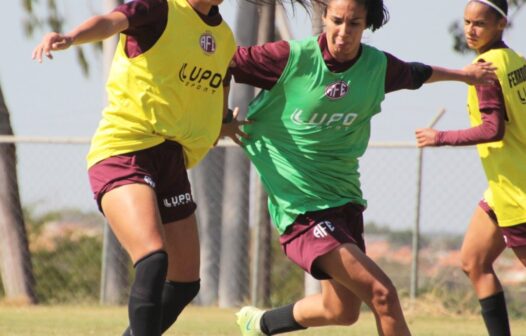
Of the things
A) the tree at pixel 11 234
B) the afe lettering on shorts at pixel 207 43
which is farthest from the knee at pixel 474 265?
the tree at pixel 11 234

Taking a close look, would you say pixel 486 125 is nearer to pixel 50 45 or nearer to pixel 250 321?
pixel 250 321

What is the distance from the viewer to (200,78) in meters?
6.63

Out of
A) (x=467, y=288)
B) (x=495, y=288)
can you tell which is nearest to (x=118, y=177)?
(x=495, y=288)

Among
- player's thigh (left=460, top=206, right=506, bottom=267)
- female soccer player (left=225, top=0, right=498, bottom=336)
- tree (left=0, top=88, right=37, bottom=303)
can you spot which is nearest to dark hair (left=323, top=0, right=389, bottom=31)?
female soccer player (left=225, top=0, right=498, bottom=336)

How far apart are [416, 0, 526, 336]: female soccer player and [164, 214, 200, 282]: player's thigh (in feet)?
5.43

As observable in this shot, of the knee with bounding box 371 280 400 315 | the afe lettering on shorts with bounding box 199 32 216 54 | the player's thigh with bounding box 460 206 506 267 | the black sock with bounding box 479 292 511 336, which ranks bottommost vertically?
the black sock with bounding box 479 292 511 336

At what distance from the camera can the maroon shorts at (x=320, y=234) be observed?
693cm

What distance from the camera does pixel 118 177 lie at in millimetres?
6453

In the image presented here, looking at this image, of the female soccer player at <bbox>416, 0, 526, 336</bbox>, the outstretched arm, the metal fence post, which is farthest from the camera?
the metal fence post

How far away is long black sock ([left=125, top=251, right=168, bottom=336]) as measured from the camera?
20.5 feet

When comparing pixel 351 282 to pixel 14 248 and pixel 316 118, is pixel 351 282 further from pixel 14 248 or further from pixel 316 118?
pixel 14 248

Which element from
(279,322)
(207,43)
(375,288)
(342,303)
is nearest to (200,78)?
(207,43)

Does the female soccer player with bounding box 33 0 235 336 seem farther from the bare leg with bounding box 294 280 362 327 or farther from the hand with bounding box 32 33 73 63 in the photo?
the bare leg with bounding box 294 280 362 327

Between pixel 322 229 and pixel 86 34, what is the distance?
1.66 meters
